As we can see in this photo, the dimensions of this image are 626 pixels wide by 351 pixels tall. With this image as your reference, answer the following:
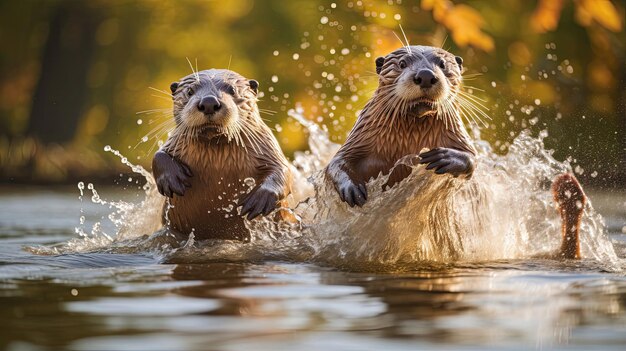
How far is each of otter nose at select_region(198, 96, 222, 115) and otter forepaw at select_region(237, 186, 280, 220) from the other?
394mm

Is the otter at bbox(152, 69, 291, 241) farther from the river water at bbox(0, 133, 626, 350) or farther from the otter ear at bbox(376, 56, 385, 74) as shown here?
the otter ear at bbox(376, 56, 385, 74)

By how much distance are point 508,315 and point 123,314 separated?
107 centimetres

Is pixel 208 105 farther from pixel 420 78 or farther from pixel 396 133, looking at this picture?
pixel 420 78

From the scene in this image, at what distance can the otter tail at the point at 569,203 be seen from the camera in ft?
17.1

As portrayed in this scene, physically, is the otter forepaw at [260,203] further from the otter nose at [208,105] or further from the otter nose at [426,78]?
the otter nose at [426,78]

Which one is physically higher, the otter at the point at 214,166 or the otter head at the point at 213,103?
the otter head at the point at 213,103

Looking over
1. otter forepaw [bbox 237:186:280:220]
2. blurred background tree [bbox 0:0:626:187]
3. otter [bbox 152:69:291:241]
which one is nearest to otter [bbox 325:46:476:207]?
otter forepaw [bbox 237:186:280:220]

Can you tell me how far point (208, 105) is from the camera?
514 centimetres

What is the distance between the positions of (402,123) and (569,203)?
2.75 feet

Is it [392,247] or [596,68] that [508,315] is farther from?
[596,68]

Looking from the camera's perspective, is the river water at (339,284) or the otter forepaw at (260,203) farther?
the otter forepaw at (260,203)

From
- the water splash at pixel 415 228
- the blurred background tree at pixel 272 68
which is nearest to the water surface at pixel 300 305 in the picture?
the water splash at pixel 415 228

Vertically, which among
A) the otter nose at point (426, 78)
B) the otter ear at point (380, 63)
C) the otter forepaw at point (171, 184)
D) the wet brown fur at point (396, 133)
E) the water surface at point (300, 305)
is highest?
the otter ear at point (380, 63)

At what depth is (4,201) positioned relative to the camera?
954 centimetres
